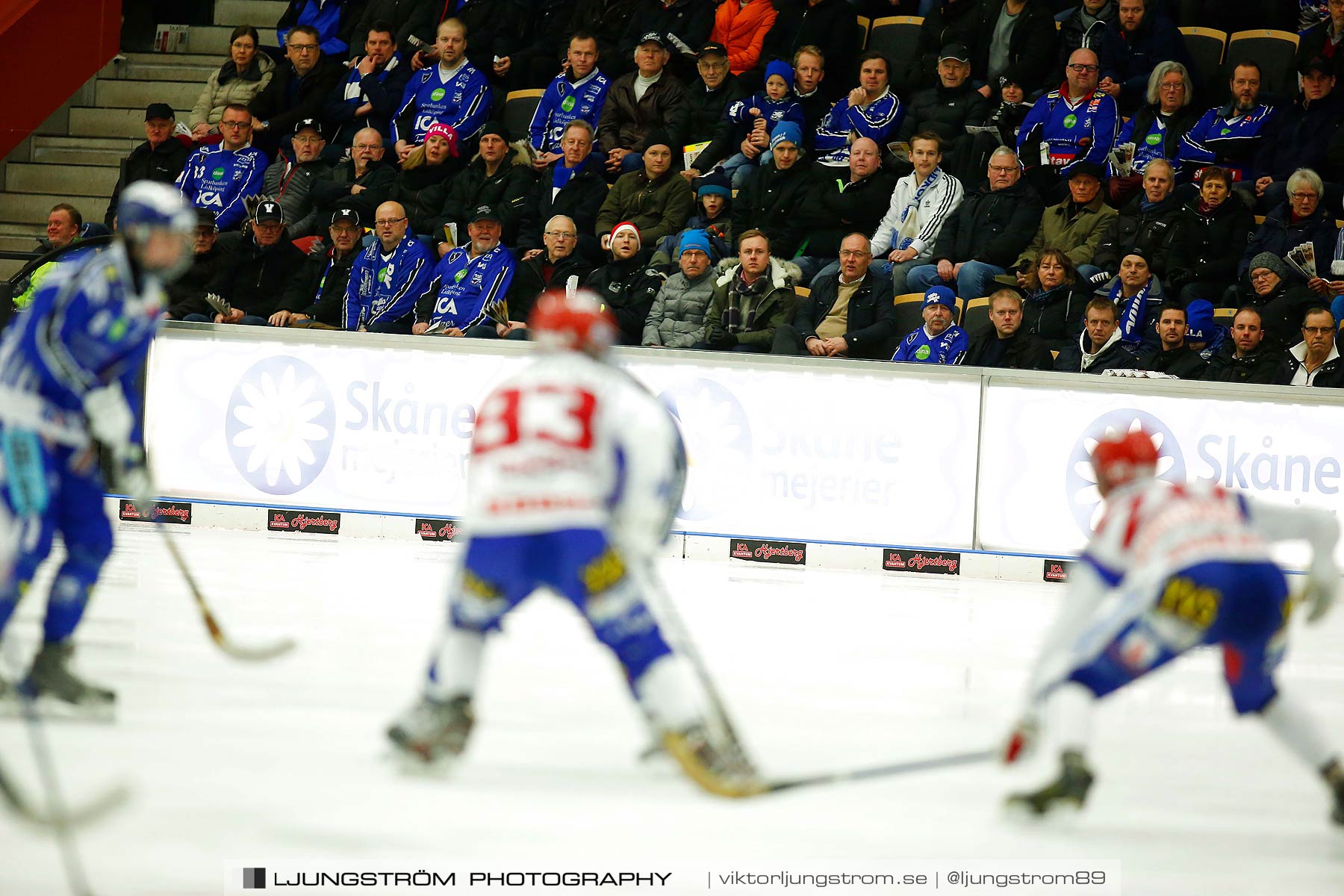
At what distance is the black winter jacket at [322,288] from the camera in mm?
12664

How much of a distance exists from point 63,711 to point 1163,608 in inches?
141

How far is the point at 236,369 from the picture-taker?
11453mm

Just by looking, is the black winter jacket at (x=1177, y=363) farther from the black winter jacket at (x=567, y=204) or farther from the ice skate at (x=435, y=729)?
the ice skate at (x=435, y=729)

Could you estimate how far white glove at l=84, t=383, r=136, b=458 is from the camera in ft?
16.0

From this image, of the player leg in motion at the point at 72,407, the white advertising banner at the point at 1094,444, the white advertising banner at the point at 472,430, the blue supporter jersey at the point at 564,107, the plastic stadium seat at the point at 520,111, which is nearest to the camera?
the player leg in motion at the point at 72,407

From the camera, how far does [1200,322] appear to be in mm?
11453

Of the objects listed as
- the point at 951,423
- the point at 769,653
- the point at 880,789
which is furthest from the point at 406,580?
the point at 880,789

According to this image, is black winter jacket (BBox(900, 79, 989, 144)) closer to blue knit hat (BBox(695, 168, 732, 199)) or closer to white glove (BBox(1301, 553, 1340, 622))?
blue knit hat (BBox(695, 168, 732, 199))

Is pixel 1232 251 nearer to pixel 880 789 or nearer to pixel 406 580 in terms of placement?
pixel 406 580

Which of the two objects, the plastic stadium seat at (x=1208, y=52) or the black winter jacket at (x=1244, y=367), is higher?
the plastic stadium seat at (x=1208, y=52)

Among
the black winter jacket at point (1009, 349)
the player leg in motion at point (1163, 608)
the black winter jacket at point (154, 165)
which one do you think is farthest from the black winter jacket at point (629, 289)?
the player leg in motion at point (1163, 608)

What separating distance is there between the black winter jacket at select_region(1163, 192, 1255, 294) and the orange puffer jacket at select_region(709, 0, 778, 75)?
4388 mm

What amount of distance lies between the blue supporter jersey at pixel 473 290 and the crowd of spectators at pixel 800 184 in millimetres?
22

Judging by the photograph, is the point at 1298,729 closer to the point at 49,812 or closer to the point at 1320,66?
the point at 49,812
